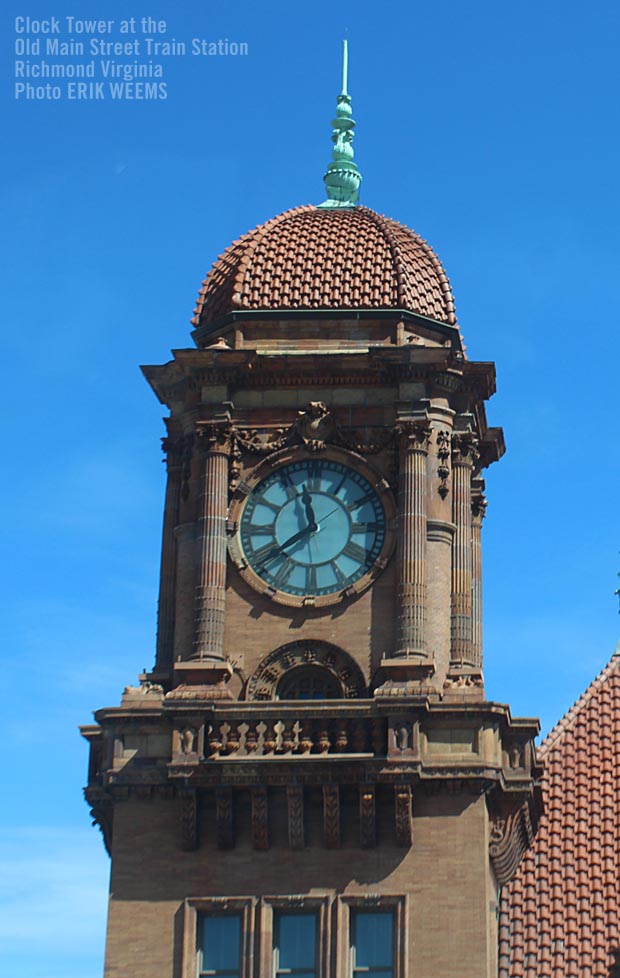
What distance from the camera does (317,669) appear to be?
2133 inches

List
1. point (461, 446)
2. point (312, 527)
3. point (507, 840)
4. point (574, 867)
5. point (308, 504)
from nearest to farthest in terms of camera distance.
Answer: point (507, 840) → point (312, 527) → point (308, 504) → point (461, 446) → point (574, 867)

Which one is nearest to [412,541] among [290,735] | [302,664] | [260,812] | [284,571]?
[284,571]

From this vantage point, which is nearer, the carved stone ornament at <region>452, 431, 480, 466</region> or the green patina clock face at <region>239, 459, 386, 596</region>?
the green patina clock face at <region>239, 459, 386, 596</region>

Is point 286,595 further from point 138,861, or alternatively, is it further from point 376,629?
point 138,861

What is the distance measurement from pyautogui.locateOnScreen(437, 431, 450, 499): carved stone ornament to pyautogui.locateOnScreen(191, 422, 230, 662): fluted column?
3.64 meters

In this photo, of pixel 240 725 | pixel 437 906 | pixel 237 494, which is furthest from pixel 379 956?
pixel 237 494

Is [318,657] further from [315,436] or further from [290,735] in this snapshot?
[315,436]

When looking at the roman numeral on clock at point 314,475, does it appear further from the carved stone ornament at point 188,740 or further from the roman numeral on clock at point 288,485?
the carved stone ornament at point 188,740

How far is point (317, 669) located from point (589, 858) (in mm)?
6395

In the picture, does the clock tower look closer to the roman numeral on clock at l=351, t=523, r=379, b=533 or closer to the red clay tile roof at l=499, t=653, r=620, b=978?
the roman numeral on clock at l=351, t=523, r=379, b=533

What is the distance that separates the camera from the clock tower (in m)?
51.9

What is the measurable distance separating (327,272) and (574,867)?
11364 millimetres

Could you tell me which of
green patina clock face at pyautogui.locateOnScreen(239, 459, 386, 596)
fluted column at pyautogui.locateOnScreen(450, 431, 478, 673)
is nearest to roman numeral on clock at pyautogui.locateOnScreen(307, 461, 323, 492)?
green patina clock face at pyautogui.locateOnScreen(239, 459, 386, 596)

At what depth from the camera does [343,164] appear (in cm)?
6150
